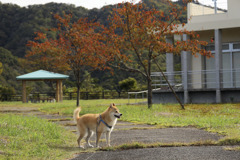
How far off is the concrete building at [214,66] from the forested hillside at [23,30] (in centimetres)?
2623

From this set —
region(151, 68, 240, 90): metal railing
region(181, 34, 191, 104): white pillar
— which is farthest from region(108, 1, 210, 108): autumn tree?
region(151, 68, 240, 90): metal railing

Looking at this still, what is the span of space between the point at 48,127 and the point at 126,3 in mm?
9529

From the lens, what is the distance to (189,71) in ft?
73.4

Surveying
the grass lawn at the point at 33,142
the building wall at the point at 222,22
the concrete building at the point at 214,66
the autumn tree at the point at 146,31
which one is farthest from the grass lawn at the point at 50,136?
the building wall at the point at 222,22

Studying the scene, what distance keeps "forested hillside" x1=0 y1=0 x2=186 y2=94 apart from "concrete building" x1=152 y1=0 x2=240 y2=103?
86.1ft

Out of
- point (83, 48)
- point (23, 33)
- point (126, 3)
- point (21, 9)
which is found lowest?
point (83, 48)

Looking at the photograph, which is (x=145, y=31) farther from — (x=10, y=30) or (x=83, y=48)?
(x=10, y=30)

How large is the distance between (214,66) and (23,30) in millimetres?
45653

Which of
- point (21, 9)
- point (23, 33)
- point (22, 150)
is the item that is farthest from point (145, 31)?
point (21, 9)

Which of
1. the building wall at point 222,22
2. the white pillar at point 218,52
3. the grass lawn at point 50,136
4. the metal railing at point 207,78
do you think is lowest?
the grass lawn at point 50,136

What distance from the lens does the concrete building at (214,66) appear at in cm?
2097

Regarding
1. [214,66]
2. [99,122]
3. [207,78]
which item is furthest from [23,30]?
[99,122]

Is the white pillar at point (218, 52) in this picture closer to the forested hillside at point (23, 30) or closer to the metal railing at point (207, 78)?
the metal railing at point (207, 78)

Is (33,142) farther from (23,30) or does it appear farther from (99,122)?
(23,30)
